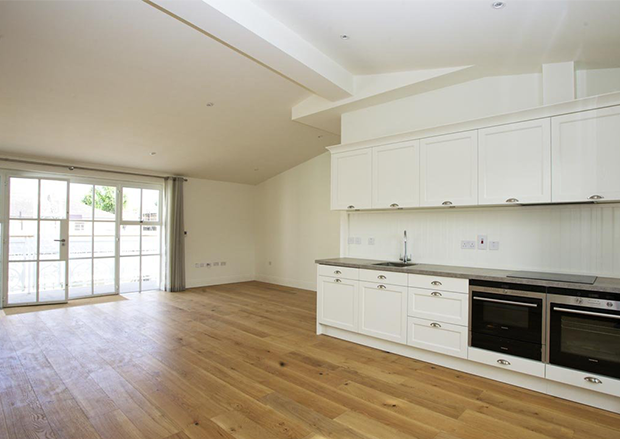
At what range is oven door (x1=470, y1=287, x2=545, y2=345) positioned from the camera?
8.73ft

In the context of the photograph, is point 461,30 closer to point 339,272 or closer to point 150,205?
point 339,272

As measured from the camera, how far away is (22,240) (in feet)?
18.2

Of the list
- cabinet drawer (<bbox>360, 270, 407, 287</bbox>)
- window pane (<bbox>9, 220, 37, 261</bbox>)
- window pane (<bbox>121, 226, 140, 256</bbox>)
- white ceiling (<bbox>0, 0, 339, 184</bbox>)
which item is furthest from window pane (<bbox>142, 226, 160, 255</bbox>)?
cabinet drawer (<bbox>360, 270, 407, 287</bbox>)

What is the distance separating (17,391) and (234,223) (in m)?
5.80

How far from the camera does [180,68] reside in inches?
140

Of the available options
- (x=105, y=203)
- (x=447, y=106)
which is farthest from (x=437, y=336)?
(x=105, y=203)

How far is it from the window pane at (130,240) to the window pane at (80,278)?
25.0 inches

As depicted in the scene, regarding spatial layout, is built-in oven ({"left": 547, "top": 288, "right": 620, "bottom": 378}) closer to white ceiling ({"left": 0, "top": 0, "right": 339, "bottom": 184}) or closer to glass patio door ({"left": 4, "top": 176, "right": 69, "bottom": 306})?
white ceiling ({"left": 0, "top": 0, "right": 339, "bottom": 184})

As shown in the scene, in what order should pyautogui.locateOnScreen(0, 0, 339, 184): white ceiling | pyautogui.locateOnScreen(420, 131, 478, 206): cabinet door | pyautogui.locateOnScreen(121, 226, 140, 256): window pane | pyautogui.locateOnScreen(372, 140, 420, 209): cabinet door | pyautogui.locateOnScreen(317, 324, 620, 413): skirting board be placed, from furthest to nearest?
pyautogui.locateOnScreen(121, 226, 140, 256): window pane, pyautogui.locateOnScreen(372, 140, 420, 209): cabinet door, pyautogui.locateOnScreen(420, 131, 478, 206): cabinet door, pyautogui.locateOnScreen(0, 0, 339, 184): white ceiling, pyautogui.locateOnScreen(317, 324, 620, 413): skirting board

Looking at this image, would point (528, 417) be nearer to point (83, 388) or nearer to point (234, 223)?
point (83, 388)

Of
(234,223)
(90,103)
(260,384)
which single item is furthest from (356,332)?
(234,223)

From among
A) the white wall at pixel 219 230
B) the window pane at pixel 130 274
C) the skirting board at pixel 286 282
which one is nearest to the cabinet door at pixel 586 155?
the skirting board at pixel 286 282

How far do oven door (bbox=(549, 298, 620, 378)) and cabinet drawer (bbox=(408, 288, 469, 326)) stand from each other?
65cm

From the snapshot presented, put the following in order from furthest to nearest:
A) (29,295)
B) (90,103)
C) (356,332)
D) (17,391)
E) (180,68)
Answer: (29,295), (90,103), (356,332), (180,68), (17,391)
